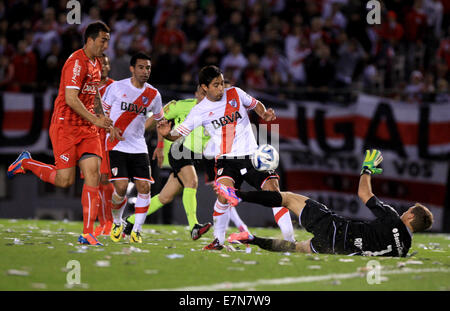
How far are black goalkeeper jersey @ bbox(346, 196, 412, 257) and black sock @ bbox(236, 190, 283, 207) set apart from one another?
2.78 ft

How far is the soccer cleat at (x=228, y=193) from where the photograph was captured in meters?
7.88

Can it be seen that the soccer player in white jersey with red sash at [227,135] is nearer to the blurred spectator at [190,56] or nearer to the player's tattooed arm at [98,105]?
the player's tattooed arm at [98,105]

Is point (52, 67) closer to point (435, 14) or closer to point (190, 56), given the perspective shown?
point (190, 56)

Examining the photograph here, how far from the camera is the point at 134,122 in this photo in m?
10.0

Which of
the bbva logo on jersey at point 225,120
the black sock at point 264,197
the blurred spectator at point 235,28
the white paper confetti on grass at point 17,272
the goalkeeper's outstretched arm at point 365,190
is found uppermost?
the blurred spectator at point 235,28

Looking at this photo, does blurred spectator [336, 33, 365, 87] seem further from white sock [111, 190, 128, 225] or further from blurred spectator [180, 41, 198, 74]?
white sock [111, 190, 128, 225]

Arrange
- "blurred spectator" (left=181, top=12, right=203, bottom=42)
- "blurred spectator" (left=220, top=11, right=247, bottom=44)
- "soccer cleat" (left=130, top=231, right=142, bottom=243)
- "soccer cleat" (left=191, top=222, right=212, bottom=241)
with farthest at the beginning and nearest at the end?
"blurred spectator" (left=181, top=12, right=203, bottom=42) → "blurred spectator" (left=220, top=11, right=247, bottom=44) → "soccer cleat" (left=130, top=231, right=142, bottom=243) → "soccer cleat" (left=191, top=222, right=212, bottom=241)

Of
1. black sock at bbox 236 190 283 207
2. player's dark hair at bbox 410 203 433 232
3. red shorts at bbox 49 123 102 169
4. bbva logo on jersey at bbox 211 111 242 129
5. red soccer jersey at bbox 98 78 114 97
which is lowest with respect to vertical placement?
player's dark hair at bbox 410 203 433 232

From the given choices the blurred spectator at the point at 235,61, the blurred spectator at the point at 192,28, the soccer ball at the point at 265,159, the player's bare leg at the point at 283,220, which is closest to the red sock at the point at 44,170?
the soccer ball at the point at 265,159

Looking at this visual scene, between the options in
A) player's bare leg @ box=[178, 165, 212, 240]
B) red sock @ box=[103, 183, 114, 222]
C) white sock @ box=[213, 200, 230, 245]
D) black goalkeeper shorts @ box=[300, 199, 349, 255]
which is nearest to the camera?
black goalkeeper shorts @ box=[300, 199, 349, 255]

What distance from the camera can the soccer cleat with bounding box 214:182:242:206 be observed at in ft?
25.8

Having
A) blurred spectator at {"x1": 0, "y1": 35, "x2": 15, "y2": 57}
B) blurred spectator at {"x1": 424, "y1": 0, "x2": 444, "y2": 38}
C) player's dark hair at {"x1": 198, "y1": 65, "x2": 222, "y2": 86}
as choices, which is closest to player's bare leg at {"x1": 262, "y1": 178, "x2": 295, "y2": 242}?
player's dark hair at {"x1": 198, "y1": 65, "x2": 222, "y2": 86}

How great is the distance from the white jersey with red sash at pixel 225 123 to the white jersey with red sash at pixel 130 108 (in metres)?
1.37

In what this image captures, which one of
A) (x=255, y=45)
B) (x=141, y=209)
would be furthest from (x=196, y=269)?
(x=255, y=45)
